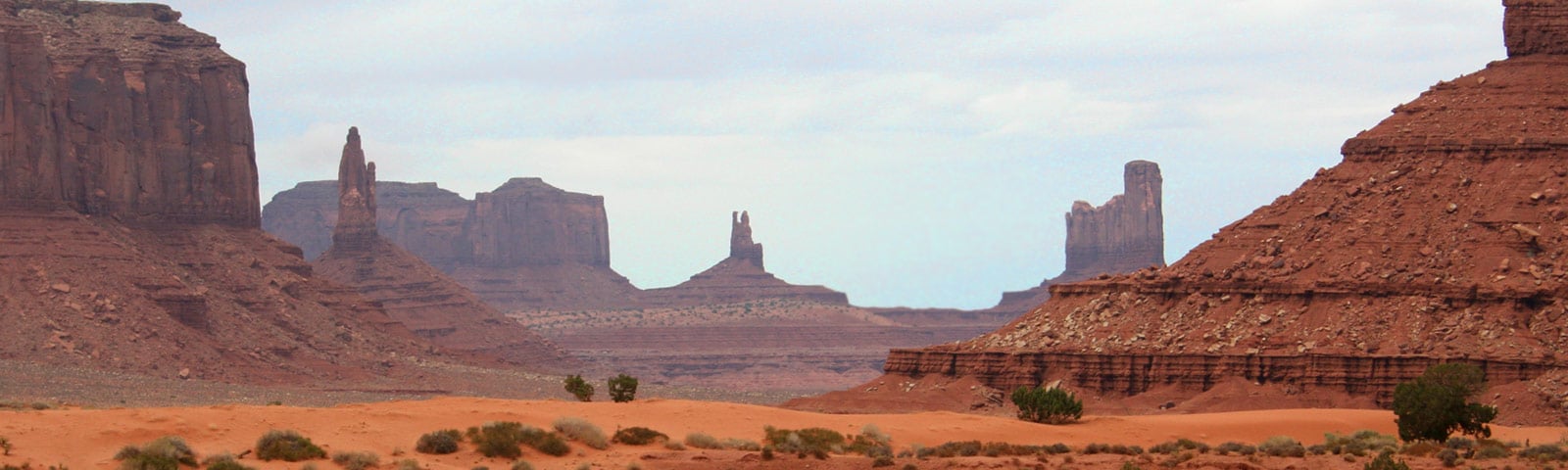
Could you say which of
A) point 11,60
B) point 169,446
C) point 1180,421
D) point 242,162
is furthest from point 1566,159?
point 242,162

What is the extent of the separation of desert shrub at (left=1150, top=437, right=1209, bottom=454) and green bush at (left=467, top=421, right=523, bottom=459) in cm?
1359

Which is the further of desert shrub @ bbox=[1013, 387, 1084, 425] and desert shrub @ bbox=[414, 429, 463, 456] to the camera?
desert shrub @ bbox=[1013, 387, 1084, 425]

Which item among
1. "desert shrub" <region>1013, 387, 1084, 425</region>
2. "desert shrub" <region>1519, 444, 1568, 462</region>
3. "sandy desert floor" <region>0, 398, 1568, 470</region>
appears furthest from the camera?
"desert shrub" <region>1013, 387, 1084, 425</region>

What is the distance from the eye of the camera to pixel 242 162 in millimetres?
153375

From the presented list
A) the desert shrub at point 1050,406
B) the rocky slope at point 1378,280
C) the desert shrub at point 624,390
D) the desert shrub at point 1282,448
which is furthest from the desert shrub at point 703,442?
the rocky slope at point 1378,280

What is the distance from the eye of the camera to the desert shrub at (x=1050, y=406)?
68062 mm

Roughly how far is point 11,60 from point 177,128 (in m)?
17.4

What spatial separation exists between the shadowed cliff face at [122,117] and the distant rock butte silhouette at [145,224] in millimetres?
102

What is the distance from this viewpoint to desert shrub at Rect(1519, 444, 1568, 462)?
2190 inches

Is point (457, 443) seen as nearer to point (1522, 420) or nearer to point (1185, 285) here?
point (1522, 420)

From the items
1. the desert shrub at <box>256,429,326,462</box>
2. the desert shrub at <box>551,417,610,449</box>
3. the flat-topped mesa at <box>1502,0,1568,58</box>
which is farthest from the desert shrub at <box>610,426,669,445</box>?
the flat-topped mesa at <box>1502,0,1568,58</box>

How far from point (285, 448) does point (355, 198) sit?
13765cm

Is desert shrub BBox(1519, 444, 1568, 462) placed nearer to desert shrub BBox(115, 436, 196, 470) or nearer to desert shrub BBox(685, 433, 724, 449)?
desert shrub BBox(685, 433, 724, 449)

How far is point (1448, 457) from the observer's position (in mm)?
54438
